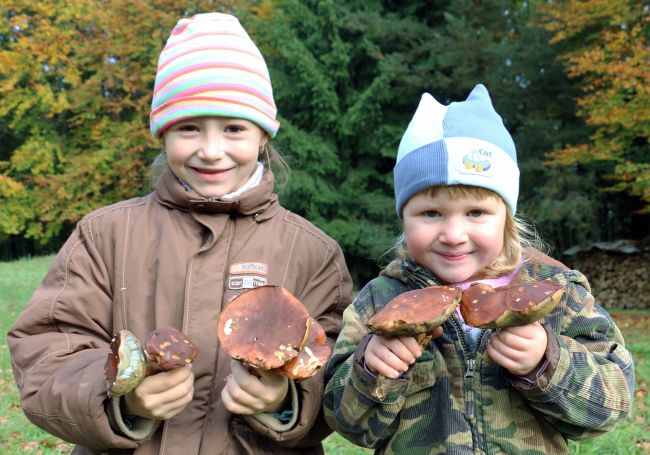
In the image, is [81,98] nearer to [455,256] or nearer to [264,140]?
[264,140]

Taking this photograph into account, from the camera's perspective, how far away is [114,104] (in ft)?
69.1

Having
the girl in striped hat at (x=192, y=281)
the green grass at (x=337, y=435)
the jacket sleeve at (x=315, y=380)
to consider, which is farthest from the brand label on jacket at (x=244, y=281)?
the green grass at (x=337, y=435)

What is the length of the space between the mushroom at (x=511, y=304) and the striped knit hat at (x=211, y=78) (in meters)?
1.13

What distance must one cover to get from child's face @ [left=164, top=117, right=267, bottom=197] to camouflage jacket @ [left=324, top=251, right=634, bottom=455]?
0.73 meters

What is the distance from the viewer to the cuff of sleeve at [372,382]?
191 cm

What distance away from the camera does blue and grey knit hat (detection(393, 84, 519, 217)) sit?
208 cm

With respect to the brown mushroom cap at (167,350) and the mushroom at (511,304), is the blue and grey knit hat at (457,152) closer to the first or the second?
the mushroom at (511,304)

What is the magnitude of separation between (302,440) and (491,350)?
768mm

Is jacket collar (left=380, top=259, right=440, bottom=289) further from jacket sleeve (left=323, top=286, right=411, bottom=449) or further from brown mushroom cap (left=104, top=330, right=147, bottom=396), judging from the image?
brown mushroom cap (left=104, top=330, right=147, bottom=396)

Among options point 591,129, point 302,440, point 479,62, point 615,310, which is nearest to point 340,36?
point 479,62

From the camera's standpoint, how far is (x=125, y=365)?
68.3 inches

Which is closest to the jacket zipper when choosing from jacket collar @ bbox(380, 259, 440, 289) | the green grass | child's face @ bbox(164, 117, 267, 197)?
jacket collar @ bbox(380, 259, 440, 289)

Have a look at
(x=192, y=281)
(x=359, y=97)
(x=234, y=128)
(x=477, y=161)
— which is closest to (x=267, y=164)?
(x=234, y=128)

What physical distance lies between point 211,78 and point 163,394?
1.17m
